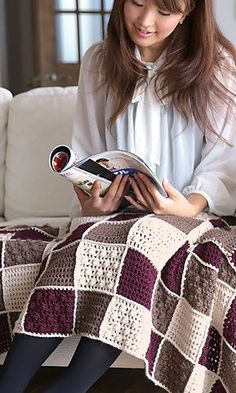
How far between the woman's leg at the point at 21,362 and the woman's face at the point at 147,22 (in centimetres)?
71

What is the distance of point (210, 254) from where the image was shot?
53.4 inches

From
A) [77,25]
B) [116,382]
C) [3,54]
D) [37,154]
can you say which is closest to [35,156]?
[37,154]

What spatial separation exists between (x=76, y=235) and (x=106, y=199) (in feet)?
0.59

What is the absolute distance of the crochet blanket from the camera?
1.31m

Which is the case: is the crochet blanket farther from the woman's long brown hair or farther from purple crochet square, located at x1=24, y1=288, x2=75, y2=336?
the woman's long brown hair

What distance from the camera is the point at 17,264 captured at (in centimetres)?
149

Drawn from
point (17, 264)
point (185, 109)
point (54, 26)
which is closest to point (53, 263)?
point (17, 264)

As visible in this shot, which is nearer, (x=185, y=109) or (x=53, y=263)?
(x=53, y=263)

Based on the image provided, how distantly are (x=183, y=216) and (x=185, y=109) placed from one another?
0.90ft

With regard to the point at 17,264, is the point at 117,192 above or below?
above

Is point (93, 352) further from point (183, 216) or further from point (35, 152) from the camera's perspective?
point (35, 152)

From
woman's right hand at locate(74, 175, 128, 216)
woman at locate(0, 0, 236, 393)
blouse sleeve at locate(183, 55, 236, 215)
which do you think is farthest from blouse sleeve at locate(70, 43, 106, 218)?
blouse sleeve at locate(183, 55, 236, 215)

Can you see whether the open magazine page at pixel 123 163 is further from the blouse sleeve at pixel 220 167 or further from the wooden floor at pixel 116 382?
the wooden floor at pixel 116 382

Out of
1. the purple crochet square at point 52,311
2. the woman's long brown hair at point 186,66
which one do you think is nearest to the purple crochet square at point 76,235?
the purple crochet square at point 52,311
